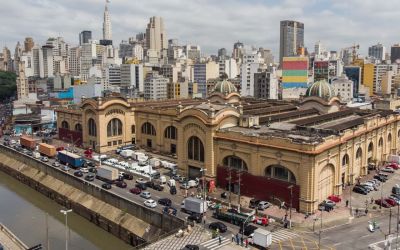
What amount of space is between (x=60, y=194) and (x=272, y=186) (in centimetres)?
4069

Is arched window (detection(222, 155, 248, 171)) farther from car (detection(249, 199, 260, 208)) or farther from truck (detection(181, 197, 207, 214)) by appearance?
truck (detection(181, 197, 207, 214))

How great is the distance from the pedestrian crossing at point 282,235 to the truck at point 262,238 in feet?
8.46

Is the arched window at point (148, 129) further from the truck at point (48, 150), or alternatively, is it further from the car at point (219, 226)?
the car at point (219, 226)

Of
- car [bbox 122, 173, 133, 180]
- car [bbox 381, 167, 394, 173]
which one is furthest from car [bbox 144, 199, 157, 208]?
car [bbox 381, 167, 394, 173]

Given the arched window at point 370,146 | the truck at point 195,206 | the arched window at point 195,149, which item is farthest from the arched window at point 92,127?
the arched window at point 370,146

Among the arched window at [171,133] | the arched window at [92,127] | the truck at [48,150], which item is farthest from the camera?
the arched window at [92,127]

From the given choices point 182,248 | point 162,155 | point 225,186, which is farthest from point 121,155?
point 182,248

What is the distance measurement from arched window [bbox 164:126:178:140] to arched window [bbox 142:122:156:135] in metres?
4.51

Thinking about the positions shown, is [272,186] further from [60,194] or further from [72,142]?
[72,142]

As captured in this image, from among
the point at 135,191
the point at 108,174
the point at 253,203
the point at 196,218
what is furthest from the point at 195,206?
the point at 108,174

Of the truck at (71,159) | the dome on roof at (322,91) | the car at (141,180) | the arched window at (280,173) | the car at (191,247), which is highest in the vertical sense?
the dome on roof at (322,91)

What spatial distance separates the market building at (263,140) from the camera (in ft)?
199

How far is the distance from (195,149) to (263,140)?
16.4 metres

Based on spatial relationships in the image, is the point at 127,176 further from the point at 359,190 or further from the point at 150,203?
the point at 359,190
